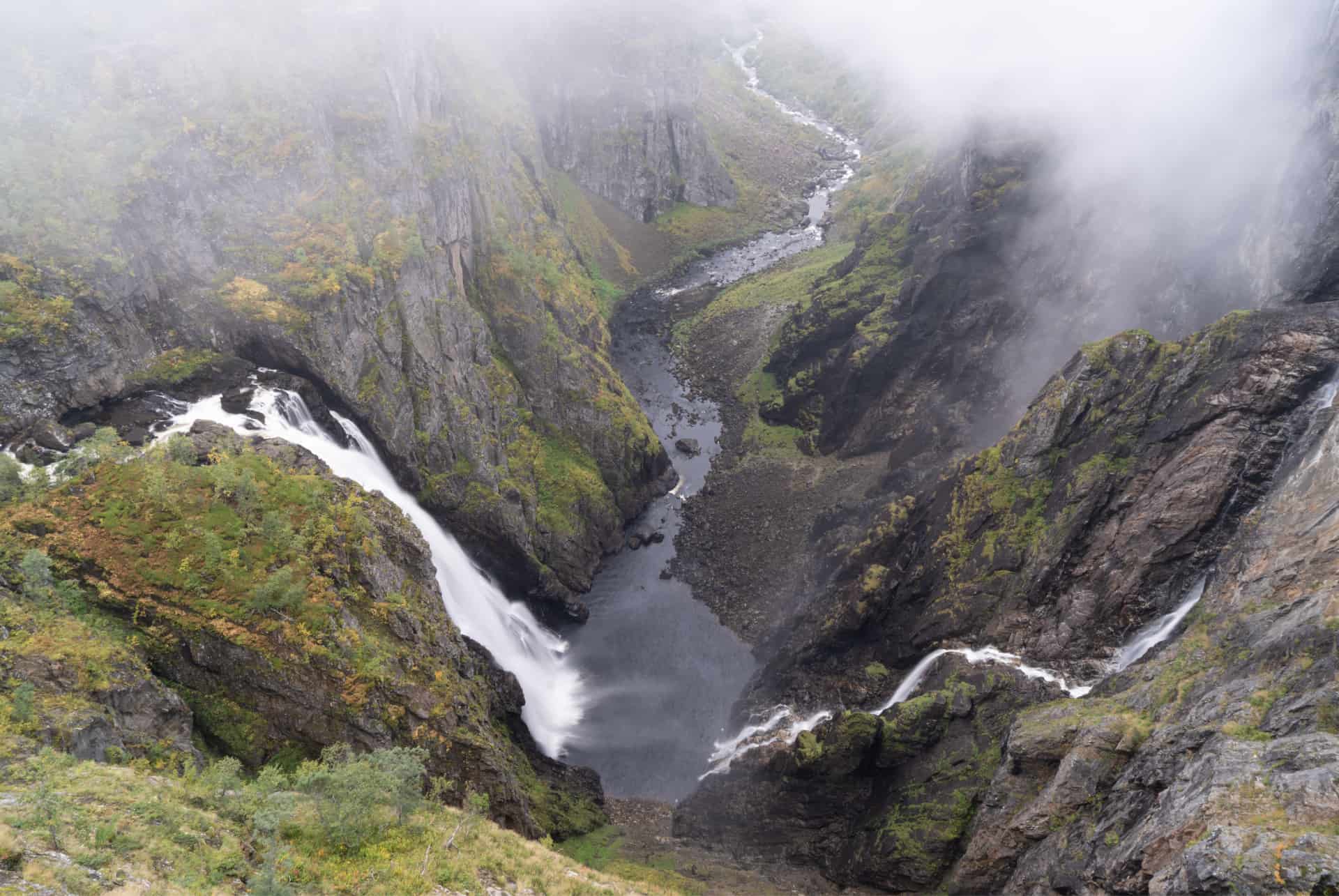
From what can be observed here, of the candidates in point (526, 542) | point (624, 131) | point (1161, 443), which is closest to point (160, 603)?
point (526, 542)

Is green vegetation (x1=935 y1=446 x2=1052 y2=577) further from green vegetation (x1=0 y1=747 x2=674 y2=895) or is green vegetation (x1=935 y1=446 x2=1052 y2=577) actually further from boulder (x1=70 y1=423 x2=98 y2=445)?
boulder (x1=70 y1=423 x2=98 y2=445)

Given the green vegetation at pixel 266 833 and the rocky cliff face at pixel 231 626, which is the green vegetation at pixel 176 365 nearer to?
the rocky cliff face at pixel 231 626

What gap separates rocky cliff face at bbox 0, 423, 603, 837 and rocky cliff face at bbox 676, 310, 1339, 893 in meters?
15.7

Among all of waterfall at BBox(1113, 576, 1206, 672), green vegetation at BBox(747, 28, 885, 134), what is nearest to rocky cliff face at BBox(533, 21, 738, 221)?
green vegetation at BBox(747, 28, 885, 134)

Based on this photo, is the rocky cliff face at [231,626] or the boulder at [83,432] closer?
the rocky cliff face at [231,626]

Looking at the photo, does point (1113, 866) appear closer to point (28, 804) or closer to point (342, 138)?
point (28, 804)

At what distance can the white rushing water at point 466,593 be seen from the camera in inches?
1492

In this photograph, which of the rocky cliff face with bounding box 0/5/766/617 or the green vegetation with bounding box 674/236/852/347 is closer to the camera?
the rocky cliff face with bounding box 0/5/766/617

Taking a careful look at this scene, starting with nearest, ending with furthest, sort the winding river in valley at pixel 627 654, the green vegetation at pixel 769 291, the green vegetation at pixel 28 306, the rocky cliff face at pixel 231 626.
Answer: the rocky cliff face at pixel 231 626, the green vegetation at pixel 28 306, the winding river in valley at pixel 627 654, the green vegetation at pixel 769 291

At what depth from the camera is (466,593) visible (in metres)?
43.2

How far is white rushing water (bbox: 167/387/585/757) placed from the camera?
37906 millimetres

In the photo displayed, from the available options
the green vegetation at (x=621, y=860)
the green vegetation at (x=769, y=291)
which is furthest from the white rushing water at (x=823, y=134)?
the green vegetation at (x=621, y=860)

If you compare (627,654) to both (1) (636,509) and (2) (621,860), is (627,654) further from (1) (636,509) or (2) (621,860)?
(2) (621,860)

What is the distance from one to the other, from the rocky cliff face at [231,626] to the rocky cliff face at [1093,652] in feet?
51.4
